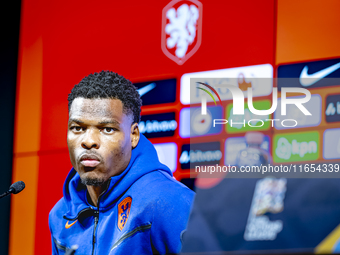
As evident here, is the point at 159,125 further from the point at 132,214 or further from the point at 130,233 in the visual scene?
the point at 130,233

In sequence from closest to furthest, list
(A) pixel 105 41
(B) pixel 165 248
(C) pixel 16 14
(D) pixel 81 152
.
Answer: (B) pixel 165 248, (D) pixel 81 152, (A) pixel 105 41, (C) pixel 16 14

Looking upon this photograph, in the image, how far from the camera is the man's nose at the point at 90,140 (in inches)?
90.6

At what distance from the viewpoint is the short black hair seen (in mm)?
2324

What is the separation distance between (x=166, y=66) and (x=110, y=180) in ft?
3.24

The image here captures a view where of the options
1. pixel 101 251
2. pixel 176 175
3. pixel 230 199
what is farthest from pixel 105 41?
pixel 230 199

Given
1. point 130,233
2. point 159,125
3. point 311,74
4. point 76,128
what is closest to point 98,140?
point 76,128

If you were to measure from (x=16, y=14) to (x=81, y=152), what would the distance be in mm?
1671

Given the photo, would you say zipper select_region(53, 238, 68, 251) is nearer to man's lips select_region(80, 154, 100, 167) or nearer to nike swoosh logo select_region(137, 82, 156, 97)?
man's lips select_region(80, 154, 100, 167)

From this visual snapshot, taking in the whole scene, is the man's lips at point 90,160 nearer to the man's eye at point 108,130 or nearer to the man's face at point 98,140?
the man's face at point 98,140

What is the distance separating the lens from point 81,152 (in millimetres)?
2316

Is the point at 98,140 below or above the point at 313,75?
below

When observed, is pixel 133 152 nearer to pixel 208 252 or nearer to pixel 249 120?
pixel 249 120

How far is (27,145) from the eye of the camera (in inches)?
131

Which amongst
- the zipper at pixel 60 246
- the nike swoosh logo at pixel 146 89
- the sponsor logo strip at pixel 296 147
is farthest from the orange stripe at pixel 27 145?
the sponsor logo strip at pixel 296 147
